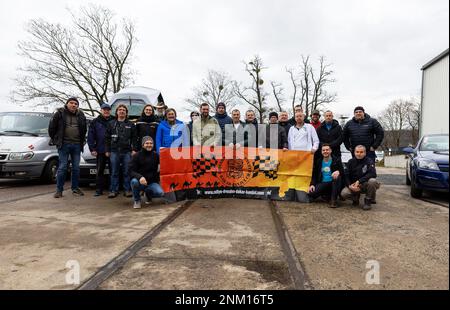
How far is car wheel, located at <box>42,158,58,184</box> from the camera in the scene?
332 inches

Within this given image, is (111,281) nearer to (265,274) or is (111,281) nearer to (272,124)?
(265,274)

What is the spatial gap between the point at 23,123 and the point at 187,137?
17.8 feet

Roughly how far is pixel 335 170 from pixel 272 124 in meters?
1.67

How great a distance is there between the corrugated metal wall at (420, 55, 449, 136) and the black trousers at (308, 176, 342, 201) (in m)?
4.58

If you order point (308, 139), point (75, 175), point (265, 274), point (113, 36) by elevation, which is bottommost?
point (265, 274)

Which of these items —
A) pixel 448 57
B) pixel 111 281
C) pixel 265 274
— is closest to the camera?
pixel 448 57

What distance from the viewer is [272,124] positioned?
6.79 m

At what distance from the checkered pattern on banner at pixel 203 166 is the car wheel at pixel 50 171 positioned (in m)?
4.62

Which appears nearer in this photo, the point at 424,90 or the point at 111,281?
the point at 424,90

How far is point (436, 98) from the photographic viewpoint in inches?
48.1

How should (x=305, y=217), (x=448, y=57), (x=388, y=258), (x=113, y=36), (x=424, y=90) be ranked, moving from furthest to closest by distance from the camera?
(x=113, y=36)
(x=305, y=217)
(x=388, y=258)
(x=424, y=90)
(x=448, y=57)

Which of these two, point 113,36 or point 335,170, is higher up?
point 113,36

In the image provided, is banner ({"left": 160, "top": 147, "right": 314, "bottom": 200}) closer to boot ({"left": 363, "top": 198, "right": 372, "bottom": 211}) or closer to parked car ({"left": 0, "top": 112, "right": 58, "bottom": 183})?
boot ({"left": 363, "top": 198, "right": 372, "bottom": 211})
